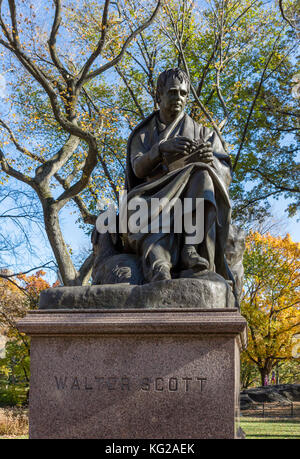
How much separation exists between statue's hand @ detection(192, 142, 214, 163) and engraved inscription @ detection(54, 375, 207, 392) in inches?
84.1

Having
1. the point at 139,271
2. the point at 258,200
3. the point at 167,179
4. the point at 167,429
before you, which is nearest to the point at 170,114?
the point at 167,179

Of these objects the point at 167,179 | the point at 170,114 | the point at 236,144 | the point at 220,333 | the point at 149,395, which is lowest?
the point at 149,395

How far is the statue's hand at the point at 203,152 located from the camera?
525 cm

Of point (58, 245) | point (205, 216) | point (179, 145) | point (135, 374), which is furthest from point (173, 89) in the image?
point (58, 245)

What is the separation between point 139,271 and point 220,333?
3.68 ft

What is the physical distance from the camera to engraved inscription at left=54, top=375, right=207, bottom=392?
4.00 metres

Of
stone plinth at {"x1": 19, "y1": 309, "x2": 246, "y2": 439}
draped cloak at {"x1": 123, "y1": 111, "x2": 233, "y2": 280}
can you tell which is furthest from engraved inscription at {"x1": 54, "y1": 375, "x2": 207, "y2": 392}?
draped cloak at {"x1": 123, "y1": 111, "x2": 233, "y2": 280}

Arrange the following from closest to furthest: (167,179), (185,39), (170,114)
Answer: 1. (167,179)
2. (170,114)
3. (185,39)

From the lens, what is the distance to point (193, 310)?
13.5ft

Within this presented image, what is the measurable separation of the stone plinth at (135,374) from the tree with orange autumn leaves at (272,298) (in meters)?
18.7

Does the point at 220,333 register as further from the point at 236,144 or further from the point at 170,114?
the point at 236,144

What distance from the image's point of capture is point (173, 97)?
573 centimetres

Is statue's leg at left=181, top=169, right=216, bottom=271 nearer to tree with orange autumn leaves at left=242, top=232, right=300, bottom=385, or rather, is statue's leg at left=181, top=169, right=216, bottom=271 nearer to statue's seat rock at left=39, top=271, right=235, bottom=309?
statue's seat rock at left=39, top=271, right=235, bottom=309

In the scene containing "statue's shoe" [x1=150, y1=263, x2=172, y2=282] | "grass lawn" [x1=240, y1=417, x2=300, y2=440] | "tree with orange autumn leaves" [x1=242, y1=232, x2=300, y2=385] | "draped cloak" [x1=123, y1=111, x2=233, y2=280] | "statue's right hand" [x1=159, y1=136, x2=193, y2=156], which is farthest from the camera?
"tree with orange autumn leaves" [x1=242, y1=232, x2=300, y2=385]
